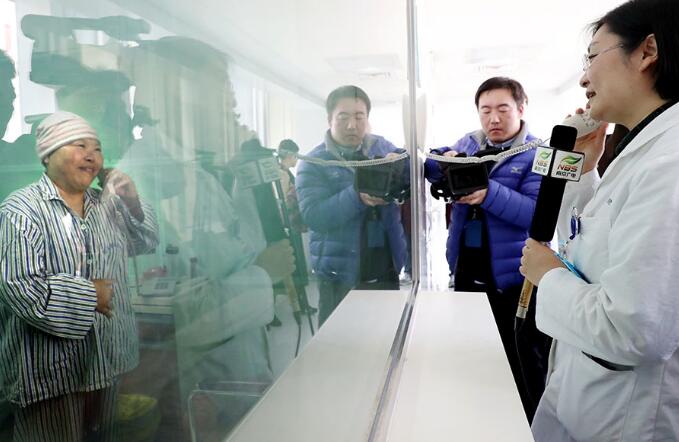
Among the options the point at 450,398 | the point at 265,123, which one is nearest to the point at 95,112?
the point at 265,123

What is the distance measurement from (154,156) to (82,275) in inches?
2.3

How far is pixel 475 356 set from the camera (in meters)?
1.12

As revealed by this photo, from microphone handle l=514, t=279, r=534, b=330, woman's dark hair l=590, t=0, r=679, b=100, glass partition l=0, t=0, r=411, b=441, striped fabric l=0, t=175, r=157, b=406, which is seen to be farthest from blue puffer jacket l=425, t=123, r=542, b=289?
striped fabric l=0, t=175, r=157, b=406

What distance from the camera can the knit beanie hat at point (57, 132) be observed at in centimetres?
15

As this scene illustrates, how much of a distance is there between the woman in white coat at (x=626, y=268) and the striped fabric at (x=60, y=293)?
68 cm

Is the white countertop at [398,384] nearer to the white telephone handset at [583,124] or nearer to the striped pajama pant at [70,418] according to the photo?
the striped pajama pant at [70,418]

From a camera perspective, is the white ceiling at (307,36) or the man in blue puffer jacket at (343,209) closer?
the white ceiling at (307,36)

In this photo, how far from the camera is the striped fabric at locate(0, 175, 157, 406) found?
15 centimetres

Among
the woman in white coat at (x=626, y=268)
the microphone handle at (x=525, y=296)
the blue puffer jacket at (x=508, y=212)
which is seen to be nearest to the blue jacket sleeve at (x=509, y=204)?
the blue puffer jacket at (x=508, y=212)

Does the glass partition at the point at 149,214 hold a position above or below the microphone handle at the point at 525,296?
above

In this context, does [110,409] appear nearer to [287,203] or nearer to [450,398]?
[287,203]

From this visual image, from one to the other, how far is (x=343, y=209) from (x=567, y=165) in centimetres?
57

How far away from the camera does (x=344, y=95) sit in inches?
24.4

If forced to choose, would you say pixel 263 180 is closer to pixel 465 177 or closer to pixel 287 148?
pixel 287 148
